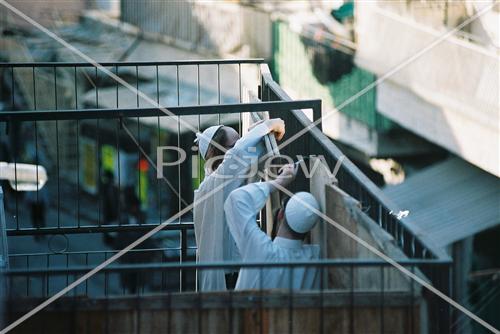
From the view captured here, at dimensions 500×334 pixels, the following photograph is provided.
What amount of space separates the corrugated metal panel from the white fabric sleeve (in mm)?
8572

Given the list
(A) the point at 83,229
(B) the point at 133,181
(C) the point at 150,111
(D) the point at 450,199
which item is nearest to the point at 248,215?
(C) the point at 150,111

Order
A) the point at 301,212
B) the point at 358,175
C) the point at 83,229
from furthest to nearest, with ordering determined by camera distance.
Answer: the point at 83,229
the point at 301,212
the point at 358,175

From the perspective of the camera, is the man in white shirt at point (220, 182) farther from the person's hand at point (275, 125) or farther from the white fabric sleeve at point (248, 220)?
the white fabric sleeve at point (248, 220)

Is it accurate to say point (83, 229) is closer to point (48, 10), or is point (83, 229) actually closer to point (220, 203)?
point (220, 203)

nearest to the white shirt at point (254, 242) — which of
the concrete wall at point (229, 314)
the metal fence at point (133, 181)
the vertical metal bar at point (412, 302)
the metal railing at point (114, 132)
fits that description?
the metal fence at point (133, 181)

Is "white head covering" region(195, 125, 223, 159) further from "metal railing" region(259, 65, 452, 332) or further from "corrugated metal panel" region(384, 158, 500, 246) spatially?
"corrugated metal panel" region(384, 158, 500, 246)

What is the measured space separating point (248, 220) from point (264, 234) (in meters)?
0.09

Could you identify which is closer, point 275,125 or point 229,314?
point 229,314

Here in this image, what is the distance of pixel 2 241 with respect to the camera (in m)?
7.65

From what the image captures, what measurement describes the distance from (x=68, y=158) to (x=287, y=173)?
26.4m

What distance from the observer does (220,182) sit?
7.45 meters

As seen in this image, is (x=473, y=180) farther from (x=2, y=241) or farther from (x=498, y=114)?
(x=2, y=241)

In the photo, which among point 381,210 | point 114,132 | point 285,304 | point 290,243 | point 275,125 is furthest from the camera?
point 114,132

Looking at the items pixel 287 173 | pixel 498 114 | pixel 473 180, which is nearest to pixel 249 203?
pixel 287 173
